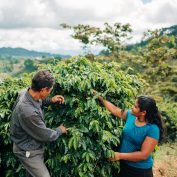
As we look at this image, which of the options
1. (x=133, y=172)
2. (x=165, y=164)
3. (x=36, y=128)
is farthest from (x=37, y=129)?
(x=165, y=164)

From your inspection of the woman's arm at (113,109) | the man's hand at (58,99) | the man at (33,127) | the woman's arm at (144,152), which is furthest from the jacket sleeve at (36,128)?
the woman's arm at (144,152)

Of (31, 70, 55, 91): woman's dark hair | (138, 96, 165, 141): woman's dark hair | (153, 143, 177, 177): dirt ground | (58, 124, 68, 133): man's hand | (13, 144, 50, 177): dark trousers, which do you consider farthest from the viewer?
(153, 143, 177, 177): dirt ground

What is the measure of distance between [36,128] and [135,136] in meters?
1.30

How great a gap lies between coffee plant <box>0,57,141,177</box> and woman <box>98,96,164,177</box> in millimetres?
274

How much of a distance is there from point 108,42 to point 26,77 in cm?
1620

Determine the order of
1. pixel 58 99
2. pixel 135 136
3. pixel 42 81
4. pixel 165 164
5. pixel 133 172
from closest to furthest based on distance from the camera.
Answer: pixel 42 81 → pixel 135 136 → pixel 133 172 → pixel 58 99 → pixel 165 164

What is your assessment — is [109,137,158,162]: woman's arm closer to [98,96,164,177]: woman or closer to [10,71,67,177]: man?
[98,96,164,177]: woman

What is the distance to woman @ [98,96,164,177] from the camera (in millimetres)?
4664

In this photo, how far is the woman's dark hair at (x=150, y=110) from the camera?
4.66 meters

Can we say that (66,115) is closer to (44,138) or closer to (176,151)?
(44,138)

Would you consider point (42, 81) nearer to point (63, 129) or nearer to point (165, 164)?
point (63, 129)

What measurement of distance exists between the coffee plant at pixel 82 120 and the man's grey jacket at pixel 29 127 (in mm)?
398

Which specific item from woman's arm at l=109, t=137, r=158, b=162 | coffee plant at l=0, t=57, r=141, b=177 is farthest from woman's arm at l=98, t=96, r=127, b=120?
woman's arm at l=109, t=137, r=158, b=162

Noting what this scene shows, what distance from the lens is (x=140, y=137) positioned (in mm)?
4746
